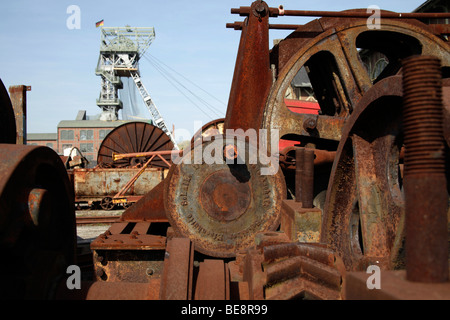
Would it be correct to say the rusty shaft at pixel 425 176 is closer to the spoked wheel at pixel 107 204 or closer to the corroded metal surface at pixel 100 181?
the corroded metal surface at pixel 100 181

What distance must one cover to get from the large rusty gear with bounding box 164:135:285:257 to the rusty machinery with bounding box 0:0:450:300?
11 millimetres

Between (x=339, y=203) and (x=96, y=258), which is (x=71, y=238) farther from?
(x=339, y=203)

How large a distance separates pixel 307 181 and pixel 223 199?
107 centimetres

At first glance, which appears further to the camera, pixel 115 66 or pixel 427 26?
pixel 115 66

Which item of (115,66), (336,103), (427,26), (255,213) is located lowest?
(255,213)

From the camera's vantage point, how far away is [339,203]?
3164mm

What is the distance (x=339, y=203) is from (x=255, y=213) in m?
1.29

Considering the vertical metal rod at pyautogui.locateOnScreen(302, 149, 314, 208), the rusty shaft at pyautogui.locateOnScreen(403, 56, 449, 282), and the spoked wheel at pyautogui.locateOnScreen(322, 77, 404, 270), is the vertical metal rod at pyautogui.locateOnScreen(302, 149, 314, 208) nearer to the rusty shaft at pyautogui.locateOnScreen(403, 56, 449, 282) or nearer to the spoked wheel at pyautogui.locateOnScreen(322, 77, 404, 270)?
the spoked wheel at pyautogui.locateOnScreen(322, 77, 404, 270)

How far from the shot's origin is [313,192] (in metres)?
4.76
